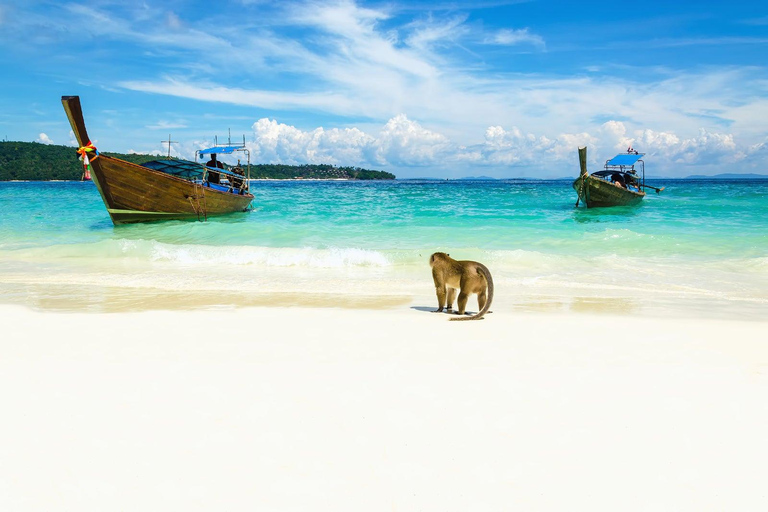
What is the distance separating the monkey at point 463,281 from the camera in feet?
19.2

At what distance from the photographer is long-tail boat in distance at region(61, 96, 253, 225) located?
712 inches

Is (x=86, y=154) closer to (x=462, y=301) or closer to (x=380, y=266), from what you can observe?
(x=380, y=266)

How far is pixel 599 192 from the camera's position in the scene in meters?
27.1

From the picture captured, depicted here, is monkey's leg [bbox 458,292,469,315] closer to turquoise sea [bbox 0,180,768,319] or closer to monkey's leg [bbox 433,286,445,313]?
monkey's leg [bbox 433,286,445,313]

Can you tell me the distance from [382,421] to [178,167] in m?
20.4

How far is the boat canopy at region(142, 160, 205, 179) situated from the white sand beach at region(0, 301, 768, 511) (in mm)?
17216

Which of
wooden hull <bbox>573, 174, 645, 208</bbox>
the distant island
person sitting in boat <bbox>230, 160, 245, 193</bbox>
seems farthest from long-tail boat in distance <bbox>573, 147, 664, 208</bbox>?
the distant island

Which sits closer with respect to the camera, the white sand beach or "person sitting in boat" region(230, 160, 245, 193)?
the white sand beach

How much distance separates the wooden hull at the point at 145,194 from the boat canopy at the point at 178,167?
1402mm

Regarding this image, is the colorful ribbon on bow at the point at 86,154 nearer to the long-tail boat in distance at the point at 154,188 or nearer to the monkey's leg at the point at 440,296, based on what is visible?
the long-tail boat in distance at the point at 154,188

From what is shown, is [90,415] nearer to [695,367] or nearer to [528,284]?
[695,367]

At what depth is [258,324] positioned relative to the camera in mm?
5520

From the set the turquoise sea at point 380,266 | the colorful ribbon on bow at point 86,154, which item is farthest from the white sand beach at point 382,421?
the colorful ribbon on bow at point 86,154

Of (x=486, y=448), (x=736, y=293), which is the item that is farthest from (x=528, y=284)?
(x=486, y=448)
